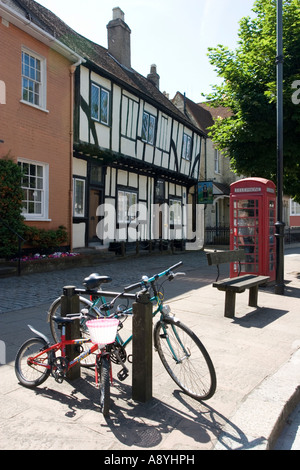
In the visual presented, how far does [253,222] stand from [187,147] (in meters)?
13.7

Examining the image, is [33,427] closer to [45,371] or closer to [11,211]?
[45,371]

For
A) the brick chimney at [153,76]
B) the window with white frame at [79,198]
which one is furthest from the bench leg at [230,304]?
the brick chimney at [153,76]

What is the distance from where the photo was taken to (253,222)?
8.62 meters

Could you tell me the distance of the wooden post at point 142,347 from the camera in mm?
3064

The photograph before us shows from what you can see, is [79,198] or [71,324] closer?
[71,324]

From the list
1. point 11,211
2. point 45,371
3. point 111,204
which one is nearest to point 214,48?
point 111,204

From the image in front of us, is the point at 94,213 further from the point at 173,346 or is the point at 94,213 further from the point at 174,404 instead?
the point at 174,404

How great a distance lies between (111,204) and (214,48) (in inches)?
268

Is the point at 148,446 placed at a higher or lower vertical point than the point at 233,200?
lower

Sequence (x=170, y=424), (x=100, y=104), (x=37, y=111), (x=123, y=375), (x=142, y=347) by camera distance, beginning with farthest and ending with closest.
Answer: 1. (x=100, y=104)
2. (x=37, y=111)
3. (x=123, y=375)
4. (x=142, y=347)
5. (x=170, y=424)

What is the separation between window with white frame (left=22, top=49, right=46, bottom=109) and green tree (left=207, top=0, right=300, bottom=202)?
523cm

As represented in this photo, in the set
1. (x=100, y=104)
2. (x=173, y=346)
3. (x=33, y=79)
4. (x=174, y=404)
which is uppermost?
(x=100, y=104)

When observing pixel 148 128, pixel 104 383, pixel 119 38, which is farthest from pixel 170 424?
pixel 119 38
